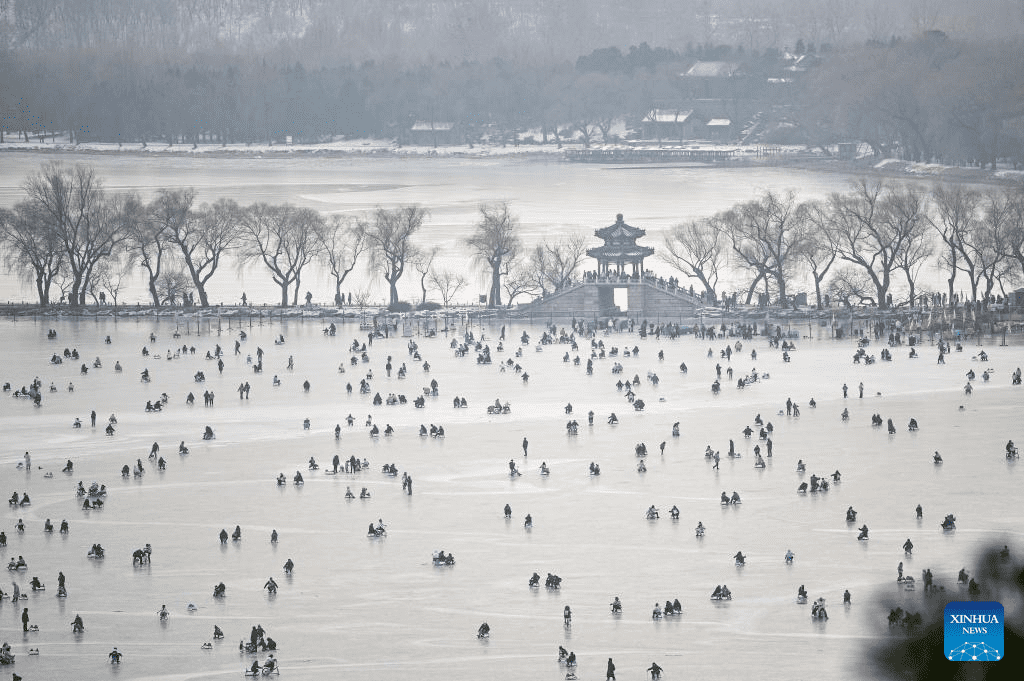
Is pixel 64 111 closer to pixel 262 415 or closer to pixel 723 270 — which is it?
pixel 723 270

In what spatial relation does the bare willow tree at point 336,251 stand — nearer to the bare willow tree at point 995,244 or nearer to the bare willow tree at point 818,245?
the bare willow tree at point 818,245

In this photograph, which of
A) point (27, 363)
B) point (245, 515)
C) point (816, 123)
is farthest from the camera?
point (816, 123)

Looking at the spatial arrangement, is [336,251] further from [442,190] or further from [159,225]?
[442,190]

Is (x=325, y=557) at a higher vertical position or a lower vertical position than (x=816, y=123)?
lower

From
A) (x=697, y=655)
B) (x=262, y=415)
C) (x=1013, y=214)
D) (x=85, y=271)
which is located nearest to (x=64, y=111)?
(x=85, y=271)

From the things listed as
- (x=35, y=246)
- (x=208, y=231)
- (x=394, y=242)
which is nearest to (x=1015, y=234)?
(x=394, y=242)

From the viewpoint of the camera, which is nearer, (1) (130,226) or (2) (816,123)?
(1) (130,226)

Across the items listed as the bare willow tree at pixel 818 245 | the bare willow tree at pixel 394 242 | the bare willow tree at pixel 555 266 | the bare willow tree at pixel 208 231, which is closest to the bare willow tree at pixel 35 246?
the bare willow tree at pixel 208 231

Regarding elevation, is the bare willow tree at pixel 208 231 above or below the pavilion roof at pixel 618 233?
above
